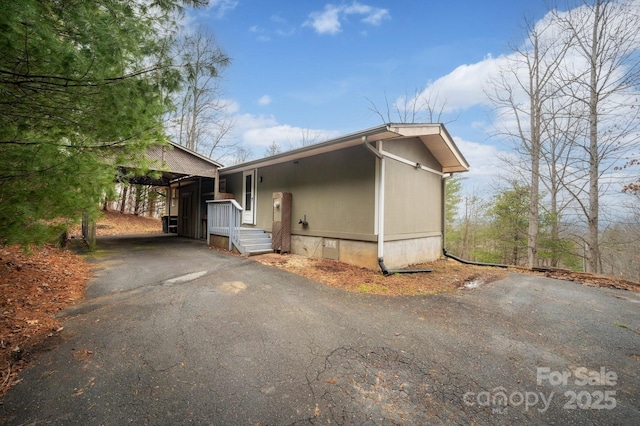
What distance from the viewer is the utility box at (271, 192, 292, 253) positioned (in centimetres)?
790

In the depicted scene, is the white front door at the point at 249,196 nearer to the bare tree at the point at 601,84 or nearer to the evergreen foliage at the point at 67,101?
the evergreen foliage at the point at 67,101

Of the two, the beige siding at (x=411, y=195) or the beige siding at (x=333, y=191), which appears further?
the beige siding at (x=411, y=195)

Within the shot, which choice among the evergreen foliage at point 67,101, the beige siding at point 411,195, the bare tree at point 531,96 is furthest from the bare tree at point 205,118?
the bare tree at point 531,96

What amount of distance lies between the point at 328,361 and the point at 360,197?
4.54 metres

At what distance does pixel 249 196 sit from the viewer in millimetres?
10031

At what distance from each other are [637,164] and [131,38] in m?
14.4

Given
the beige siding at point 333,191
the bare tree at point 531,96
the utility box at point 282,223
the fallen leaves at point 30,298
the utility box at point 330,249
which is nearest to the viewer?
the fallen leaves at point 30,298

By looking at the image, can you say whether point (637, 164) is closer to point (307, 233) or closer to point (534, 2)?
point (534, 2)

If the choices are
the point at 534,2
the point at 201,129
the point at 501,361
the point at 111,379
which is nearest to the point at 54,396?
the point at 111,379

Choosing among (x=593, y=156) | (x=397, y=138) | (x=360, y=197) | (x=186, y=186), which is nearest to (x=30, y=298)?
(x=360, y=197)

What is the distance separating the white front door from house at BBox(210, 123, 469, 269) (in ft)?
0.21

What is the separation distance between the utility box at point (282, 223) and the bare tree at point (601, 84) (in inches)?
434

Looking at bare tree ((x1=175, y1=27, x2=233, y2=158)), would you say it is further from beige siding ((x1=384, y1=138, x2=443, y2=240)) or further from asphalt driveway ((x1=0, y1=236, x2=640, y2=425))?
asphalt driveway ((x1=0, y1=236, x2=640, y2=425))

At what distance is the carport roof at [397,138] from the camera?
5645 mm
